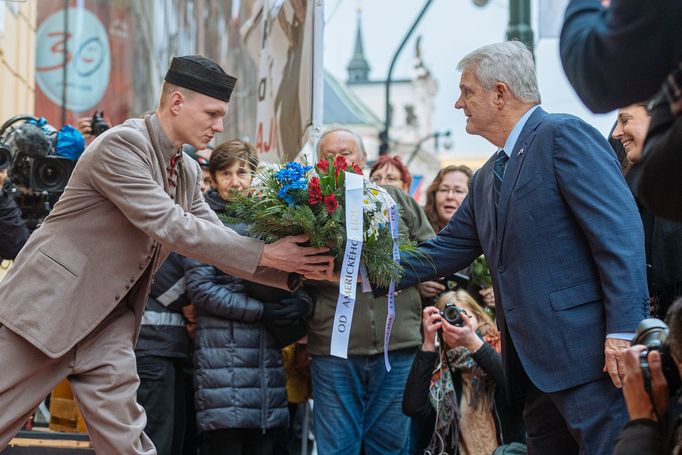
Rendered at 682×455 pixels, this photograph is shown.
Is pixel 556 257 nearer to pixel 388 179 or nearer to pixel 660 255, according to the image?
pixel 660 255

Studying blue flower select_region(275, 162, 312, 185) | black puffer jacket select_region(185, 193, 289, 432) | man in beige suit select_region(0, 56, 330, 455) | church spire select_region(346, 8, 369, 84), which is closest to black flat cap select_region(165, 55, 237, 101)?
man in beige suit select_region(0, 56, 330, 455)

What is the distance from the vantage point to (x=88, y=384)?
15.8ft

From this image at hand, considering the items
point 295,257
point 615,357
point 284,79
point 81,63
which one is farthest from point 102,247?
point 81,63

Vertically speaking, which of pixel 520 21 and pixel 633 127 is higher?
pixel 520 21

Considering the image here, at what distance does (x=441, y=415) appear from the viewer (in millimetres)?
6168

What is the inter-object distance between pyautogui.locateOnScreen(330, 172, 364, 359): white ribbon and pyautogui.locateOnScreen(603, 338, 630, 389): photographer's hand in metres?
1.30

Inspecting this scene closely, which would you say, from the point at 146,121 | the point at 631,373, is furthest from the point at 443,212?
the point at 631,373

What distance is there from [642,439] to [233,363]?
12.6 ft

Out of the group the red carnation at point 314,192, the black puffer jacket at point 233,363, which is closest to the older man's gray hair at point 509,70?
the red carnation at point 314,192

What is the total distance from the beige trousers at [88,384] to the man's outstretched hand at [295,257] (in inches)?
32.0

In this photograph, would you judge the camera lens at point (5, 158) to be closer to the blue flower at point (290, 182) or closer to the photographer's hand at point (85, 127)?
the photographer's hand at point (85, 127)

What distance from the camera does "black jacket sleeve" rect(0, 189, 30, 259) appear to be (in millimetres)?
6703

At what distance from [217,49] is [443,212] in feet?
30.3

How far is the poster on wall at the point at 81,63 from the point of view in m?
16.9
